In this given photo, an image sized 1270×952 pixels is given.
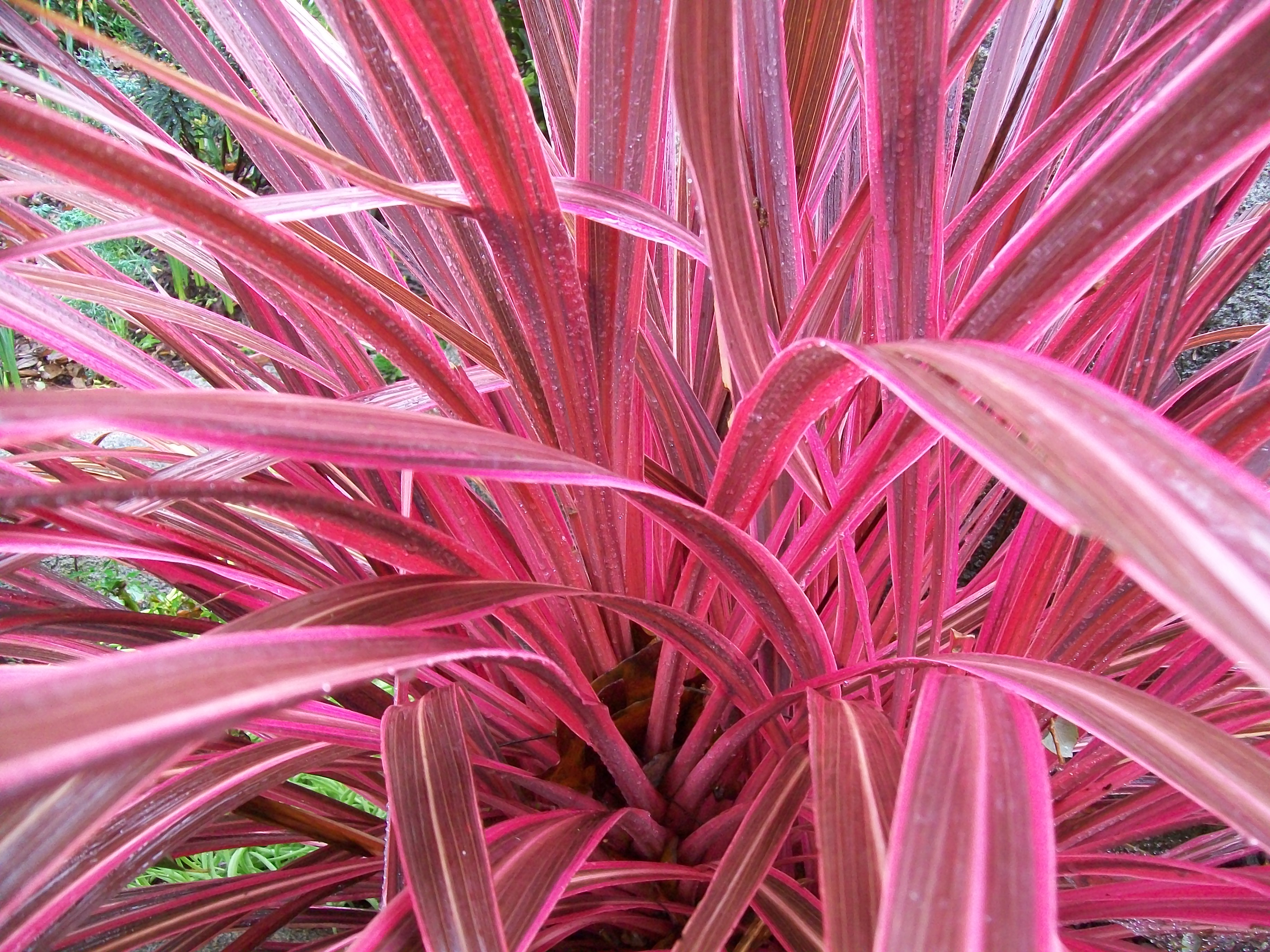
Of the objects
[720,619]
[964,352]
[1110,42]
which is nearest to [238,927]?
[720,619]

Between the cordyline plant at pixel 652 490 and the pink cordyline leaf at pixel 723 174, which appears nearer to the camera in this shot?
the cordyline plant at pixel 652 490

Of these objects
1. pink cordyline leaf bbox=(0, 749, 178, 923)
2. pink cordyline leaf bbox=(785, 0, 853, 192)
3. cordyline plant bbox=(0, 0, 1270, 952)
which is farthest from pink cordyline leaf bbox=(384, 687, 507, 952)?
pink cordyline leaf bbox=(785, 0, 853, 192)

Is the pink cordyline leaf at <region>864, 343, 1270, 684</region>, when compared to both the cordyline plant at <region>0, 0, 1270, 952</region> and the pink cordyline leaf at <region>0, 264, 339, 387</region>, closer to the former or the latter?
the cordyline plant at <region>0, 0, 1270, 952</region>

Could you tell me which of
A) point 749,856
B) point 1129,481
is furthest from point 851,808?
point 1129,481

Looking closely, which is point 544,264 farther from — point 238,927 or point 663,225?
point 238,927

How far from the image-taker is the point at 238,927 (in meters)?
0.69

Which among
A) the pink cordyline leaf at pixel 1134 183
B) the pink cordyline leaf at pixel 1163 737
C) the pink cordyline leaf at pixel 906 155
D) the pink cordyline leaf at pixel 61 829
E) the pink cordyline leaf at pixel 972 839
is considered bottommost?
the pink cordyline leaf at pixel 61 829

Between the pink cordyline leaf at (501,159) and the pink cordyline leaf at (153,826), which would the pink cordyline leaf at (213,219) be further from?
the pink cordyline leaf at (153,826)

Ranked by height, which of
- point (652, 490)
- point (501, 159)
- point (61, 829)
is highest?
point (501, 159)

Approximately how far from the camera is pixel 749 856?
380 millimetres

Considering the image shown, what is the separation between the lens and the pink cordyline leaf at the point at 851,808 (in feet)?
0.92

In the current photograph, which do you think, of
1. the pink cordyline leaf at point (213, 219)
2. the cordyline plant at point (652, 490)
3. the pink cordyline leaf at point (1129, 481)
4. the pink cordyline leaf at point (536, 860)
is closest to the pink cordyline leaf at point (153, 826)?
the cordyline plant at point (652, 490)

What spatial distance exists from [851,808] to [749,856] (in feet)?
0.28

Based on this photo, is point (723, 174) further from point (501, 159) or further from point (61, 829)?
point (61, 829)
